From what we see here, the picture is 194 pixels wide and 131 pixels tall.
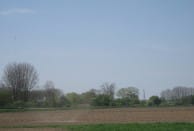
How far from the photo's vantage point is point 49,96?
→ 4518 inches

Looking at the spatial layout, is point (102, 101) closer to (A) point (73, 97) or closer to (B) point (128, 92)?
(B) point (128, 92)

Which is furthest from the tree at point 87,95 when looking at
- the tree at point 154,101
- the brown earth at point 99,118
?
the brown earth at point 99,118

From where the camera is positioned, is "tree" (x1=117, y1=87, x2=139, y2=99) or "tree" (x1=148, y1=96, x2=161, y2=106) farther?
"tree" (x1=117, y1=87, x2=139, y2=99)

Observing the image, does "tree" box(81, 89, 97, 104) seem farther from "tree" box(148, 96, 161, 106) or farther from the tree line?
"tree" box(148, 96, 161, 106)

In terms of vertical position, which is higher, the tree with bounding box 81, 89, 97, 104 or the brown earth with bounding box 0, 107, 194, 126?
the tree with bounding box 81, 89, 97, 104

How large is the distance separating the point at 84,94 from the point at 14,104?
47014 millimetres

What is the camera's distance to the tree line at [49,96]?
89062 millimetres

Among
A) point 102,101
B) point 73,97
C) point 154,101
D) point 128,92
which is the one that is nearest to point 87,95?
point 73,97

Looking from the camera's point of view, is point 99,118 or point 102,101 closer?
point 99,118

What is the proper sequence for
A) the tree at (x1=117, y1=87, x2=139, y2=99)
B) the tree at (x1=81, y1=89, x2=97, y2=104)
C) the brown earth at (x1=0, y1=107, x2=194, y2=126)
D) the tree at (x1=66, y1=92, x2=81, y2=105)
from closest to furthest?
the brown earth at (x1=0, y1=107, x2=194, y2=126)
the tree at (x1=117, y1=87, x2=139, y2=99)
the tree at (x1=66, y1=92, x2=81, y2=105)
the tree at (x1=81, y1=89, x2=97, y2=104)

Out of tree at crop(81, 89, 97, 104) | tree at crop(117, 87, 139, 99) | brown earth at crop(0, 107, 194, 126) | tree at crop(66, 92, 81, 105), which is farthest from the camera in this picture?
tree at crop(81, 89, 97, 104)

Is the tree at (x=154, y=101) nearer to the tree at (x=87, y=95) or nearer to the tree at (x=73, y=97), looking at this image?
the tree at (x=87, y=95)

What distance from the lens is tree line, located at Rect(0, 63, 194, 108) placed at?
89062 millimetres

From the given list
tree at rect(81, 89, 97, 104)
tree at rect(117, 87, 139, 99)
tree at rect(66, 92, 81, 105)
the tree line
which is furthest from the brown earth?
tree at rect(81, 89, 97, 104)
